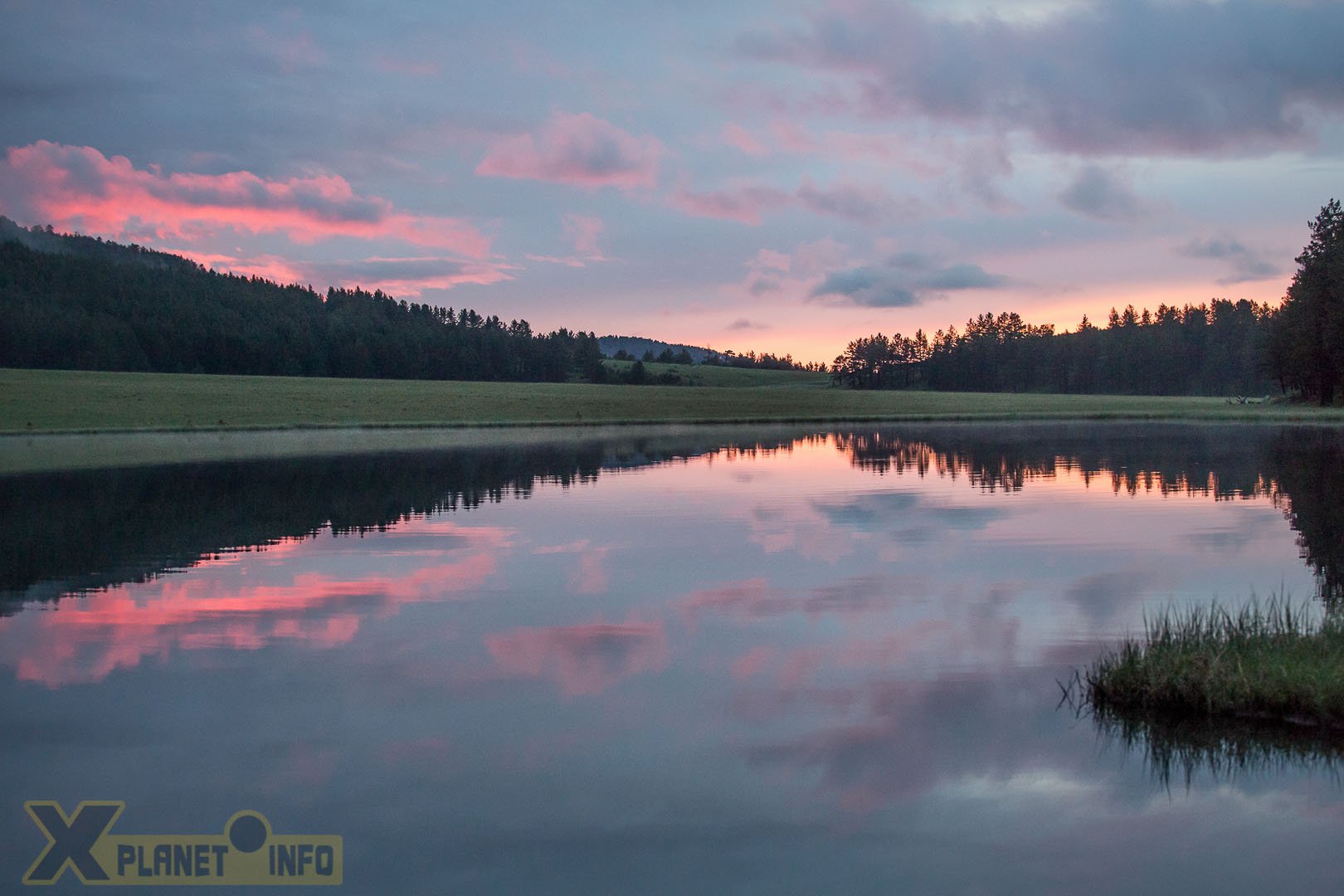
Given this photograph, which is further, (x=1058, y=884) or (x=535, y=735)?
(x=535, y=735)

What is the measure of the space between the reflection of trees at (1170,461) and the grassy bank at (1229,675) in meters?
2.83

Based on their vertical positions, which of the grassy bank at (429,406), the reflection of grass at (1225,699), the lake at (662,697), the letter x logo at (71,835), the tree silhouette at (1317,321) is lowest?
the letter x logo at (71,835)

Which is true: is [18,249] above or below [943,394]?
above

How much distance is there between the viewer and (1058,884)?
22.0ft

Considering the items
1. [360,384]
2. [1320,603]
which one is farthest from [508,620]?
[360,384]

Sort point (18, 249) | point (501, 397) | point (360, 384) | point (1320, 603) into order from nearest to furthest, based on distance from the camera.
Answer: point (1320, 603)
point (501, 397)
point (360, 384)
point (18, 249)

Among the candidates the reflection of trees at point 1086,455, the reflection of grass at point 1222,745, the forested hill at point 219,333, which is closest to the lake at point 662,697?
the reflection of grass at point 1222,745

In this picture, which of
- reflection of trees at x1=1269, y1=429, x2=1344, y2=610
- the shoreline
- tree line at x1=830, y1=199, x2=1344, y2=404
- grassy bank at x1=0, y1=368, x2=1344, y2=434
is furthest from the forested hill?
reflection of trees at x1=1269, y1=429, x2=1344, y2=610

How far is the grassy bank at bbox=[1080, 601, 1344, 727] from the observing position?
9.26 meters

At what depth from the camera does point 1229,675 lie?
951cm

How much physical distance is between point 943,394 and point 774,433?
7202 cm

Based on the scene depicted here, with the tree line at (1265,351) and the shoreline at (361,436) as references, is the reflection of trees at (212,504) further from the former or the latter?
the tree line at (1265,351)

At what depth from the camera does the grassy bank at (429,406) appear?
74.1 metres

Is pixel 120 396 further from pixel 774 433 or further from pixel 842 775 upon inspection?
pixel 842 775
